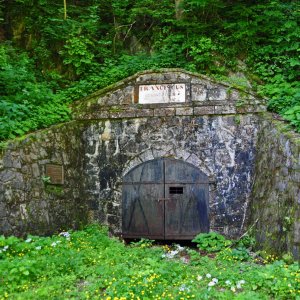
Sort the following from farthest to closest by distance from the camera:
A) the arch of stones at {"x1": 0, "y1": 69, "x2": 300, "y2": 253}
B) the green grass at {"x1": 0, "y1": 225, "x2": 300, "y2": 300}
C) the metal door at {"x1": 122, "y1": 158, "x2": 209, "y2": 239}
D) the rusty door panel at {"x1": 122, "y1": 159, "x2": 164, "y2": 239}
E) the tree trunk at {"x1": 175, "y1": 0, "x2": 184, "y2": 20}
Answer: the tree trunk at {"x1": 175, "y1": 0, "x2": 184, "y2": 20} < the rusty door panel at {"x1": 122, "y1": 159, "x2": 164, "y2": 239} < the metal door at {"x1": 122, "y1": 158, "x2": 209, "y2": 239} < the arch of stones at {"x1": 0, "y1": 69, "x2": 300, "y2": 253} < the green grass at {"x1": 0, "y1": 225, "x2": 300, "y2": 300}

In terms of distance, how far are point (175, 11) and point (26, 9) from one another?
3.98 m

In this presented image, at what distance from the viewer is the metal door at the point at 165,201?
766 cm

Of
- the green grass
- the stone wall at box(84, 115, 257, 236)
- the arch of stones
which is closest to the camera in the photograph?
the green grass

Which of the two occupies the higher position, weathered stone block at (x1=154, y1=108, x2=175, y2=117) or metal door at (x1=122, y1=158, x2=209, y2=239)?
weathered stone block at (x1=154, y1=108, x2=175, y2=117)

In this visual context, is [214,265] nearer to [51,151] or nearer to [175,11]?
[51,151]

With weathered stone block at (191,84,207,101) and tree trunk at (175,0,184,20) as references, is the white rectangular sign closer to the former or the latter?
weathered stone block at (191,84,207,101)

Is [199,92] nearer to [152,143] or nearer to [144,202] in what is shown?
[152,143]

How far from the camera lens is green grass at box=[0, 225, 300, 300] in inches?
167

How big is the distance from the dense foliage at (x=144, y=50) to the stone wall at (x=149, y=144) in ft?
1.71

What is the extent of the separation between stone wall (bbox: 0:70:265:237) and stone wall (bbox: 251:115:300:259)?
41 centimetres

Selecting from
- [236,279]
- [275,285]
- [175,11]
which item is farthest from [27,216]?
[175,11]

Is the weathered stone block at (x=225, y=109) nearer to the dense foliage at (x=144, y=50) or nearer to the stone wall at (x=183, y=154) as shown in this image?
the stone wall at (x=183, y=154)

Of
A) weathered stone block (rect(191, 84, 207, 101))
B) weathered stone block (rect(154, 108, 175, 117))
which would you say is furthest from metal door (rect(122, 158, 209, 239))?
weathered stone block (rect(191, 84, 207, 101))

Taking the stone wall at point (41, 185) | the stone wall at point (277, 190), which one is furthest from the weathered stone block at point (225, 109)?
the stone wall at point (41, 185)
